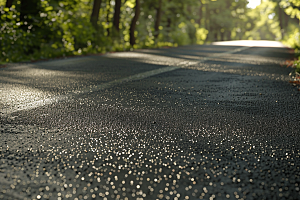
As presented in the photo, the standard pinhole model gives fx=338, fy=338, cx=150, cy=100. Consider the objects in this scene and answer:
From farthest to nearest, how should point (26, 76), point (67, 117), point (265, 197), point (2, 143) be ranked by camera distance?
point (26, 76) → point (67, 117) → point (2, 143) → point (265, 197)

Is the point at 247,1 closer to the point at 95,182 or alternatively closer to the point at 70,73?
the point at 70,73

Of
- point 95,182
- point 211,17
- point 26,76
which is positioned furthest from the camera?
point 211,17

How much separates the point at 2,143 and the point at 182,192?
1.54 meters

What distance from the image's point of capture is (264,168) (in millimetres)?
2219

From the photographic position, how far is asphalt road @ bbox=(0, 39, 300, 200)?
6.29 ft

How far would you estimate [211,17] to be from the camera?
6969cm

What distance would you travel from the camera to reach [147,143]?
2688mm

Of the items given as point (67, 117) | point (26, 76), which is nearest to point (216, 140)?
point (67, 117)

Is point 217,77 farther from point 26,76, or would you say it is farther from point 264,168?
point 264,168

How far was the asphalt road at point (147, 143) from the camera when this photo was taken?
1916mm

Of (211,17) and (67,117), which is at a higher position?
(211,17)

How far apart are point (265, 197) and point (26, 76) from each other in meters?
5.74

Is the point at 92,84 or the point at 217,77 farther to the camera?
the point at 217,77

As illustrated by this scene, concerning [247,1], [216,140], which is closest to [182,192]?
[216,140]
